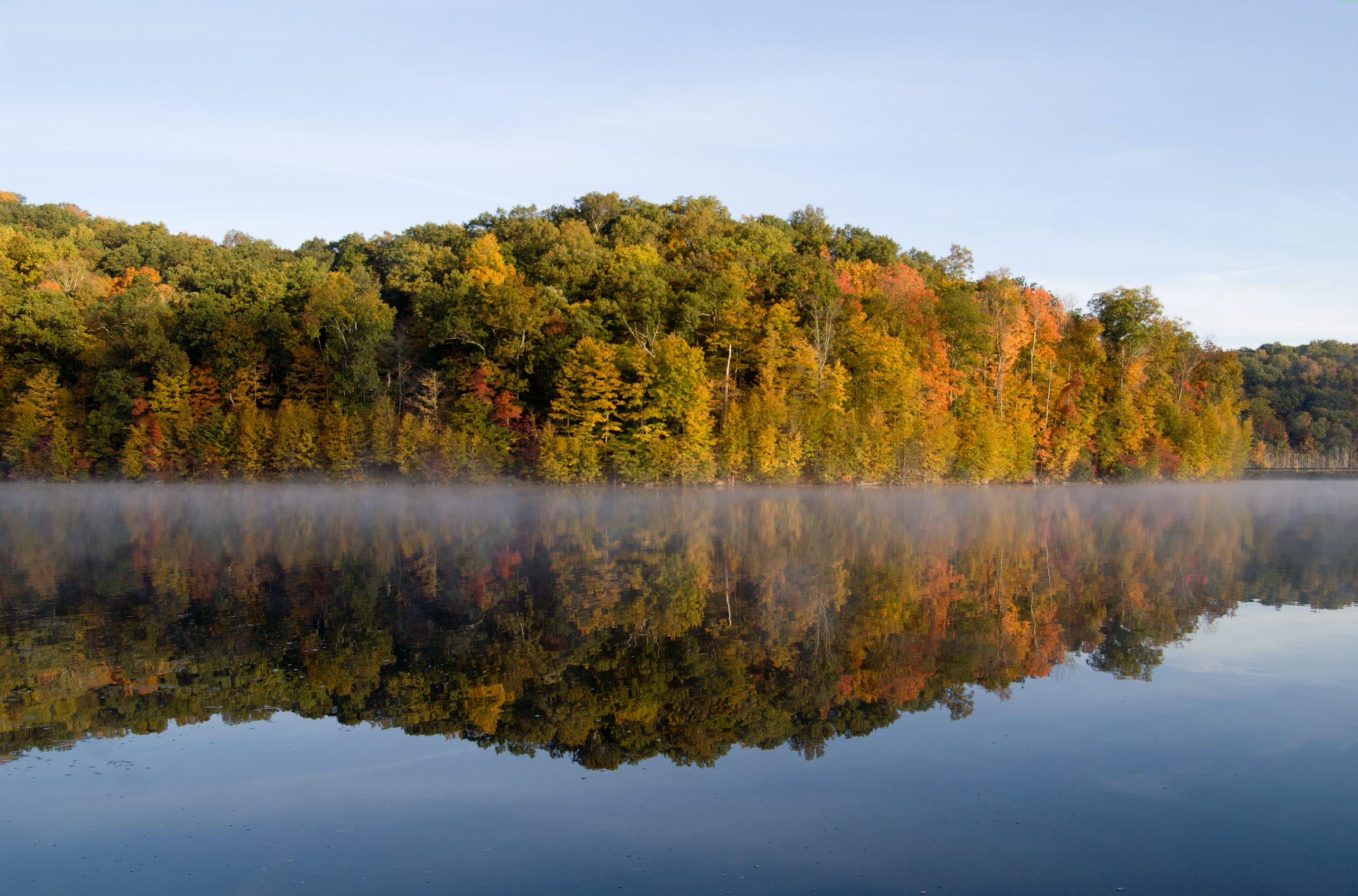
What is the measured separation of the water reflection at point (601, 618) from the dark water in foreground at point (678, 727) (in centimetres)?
7

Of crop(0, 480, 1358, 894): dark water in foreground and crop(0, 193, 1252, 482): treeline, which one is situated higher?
crop(0, 193, 1252, 482): treeline

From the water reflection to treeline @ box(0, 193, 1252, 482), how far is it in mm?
24349

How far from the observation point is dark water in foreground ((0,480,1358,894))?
6277 millimetres

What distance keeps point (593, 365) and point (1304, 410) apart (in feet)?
277

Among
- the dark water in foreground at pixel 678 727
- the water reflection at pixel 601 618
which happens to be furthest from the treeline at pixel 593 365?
the dark water in foreground at pixel 678 727

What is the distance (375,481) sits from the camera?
183 feet

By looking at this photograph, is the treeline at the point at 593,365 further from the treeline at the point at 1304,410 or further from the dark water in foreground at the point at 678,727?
the dark water in foreground at the point at 678,727

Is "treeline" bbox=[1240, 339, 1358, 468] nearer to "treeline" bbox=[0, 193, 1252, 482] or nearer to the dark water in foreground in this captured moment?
"treeline" bbox=[0, 193, 1252, 482]

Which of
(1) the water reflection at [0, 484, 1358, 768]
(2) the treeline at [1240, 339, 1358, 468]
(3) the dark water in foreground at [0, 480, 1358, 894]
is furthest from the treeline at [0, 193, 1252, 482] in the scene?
(3) the dark water in foreground at [0, 480, 1358, 894]

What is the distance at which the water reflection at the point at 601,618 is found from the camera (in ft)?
30.6

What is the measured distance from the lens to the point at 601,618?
13602mm

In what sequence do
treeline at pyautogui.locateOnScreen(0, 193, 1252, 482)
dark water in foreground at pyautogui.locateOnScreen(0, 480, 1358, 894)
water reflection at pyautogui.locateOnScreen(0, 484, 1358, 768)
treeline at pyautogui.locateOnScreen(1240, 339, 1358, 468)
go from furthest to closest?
treeline at pyautogui.locateOnScreen(1240, 339, 1358, 468), treeline at pyautogui.locateOnScreen(0, 193, 1252, 482), water reflection at pyautogui.locateOnScreen(0, 484, 1358, 768), dark water in foreground at pyautogui.locateOnScreen(0, 480, 1358, 894)

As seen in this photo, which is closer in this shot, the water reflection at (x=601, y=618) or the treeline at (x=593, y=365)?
the water reflection at (x=601, y=618)

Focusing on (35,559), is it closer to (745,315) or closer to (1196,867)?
(1196,867)
